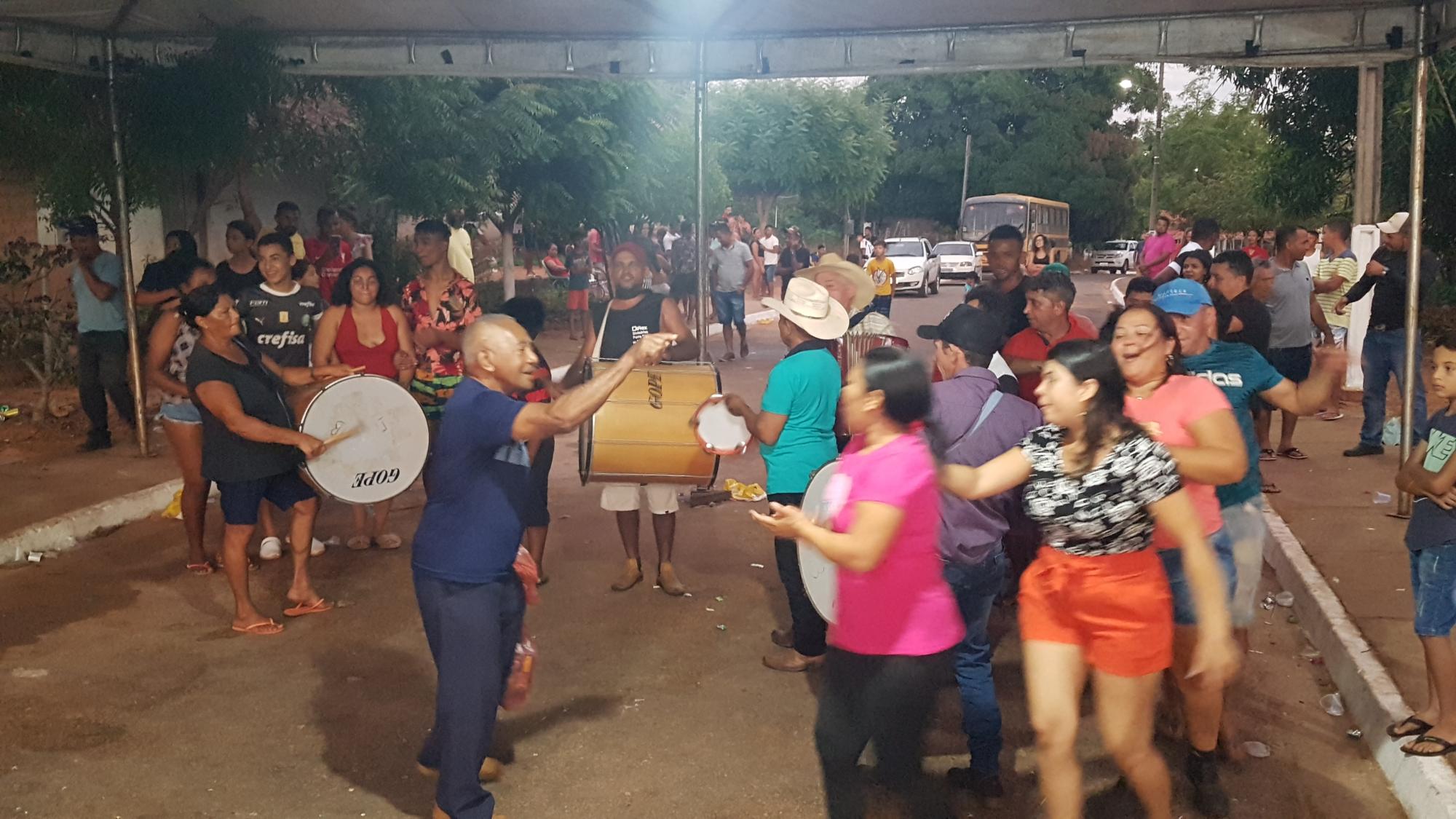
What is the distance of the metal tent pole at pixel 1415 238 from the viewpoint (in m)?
6.70

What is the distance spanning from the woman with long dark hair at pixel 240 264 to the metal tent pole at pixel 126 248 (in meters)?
0.75

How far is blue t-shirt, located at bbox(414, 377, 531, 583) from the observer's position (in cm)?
356

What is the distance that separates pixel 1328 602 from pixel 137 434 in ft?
27.0

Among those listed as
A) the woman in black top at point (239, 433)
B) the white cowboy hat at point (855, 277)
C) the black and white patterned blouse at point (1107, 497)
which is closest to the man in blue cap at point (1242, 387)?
the black and white patterned blouse at point (1107, 497)

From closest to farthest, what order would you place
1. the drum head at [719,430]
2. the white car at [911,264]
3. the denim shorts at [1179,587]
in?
the denim shorts at [1179,587], the drum head at [719,430], the white car at [911,264]

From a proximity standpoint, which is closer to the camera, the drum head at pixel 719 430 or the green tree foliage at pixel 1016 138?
the drum head at pixel 719 430

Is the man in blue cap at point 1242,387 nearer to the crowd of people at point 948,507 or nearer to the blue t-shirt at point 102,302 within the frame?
the crowd of people at point 948,507

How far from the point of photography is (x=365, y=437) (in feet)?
19.2

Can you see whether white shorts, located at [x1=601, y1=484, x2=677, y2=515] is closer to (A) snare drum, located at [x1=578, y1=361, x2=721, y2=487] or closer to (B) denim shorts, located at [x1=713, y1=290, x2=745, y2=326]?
(A) snare drum, located at [x1=578, y1=361, x2=721, y2=487]

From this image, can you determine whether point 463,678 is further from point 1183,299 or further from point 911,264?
point 911,264

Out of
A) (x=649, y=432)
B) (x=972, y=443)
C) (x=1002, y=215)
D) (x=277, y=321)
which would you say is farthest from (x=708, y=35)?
(x=1002, y=215)

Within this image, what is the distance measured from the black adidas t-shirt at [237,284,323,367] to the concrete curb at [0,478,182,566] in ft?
6.07

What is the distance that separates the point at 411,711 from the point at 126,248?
561 cm

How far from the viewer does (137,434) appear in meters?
9.38
